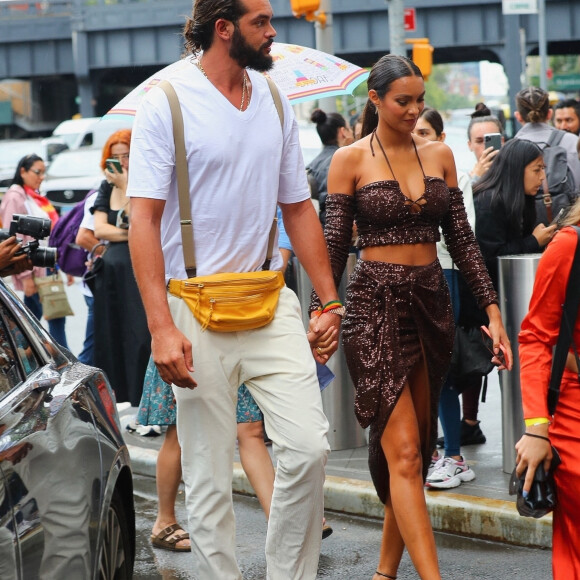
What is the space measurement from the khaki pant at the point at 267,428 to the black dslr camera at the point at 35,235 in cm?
99

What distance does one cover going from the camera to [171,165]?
3654mm

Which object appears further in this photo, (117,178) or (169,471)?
(117,178)

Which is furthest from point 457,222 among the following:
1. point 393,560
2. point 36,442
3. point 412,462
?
point 36,442

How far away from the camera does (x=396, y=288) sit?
438 cm

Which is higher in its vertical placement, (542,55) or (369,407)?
(542,55)

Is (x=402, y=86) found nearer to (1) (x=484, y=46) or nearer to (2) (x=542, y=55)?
(2) (x=542, y=55)

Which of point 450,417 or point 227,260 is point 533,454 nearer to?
point 227,260

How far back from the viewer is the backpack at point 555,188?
254 inches

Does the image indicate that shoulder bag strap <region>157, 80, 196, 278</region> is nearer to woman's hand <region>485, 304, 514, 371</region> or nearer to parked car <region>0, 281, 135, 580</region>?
parked car <region>0, 281, 135, 580</region>

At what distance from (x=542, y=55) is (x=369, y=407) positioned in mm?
31170

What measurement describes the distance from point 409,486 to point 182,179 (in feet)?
4.69

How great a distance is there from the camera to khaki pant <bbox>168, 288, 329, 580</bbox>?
3.75 meters

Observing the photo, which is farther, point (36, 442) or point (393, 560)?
point (393, 560)

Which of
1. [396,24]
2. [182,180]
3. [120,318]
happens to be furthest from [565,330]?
[396,24]
